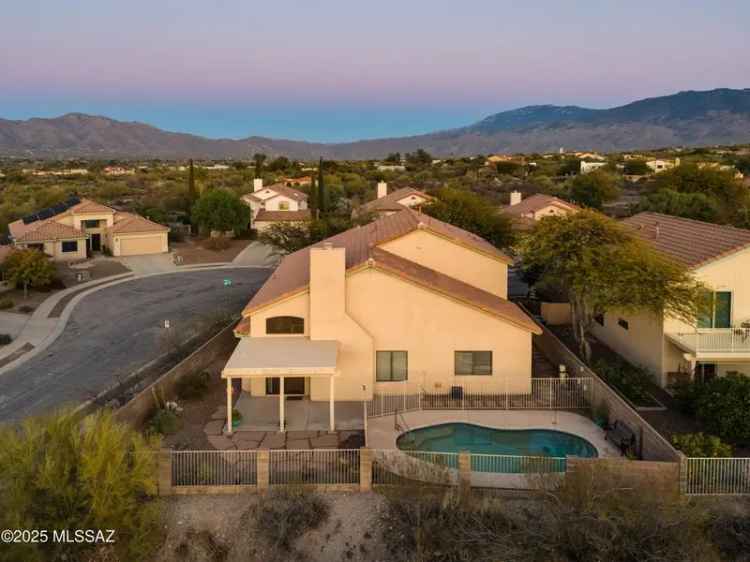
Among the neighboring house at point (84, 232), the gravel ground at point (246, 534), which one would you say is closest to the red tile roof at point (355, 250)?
the gravel ground at point (246, 534)

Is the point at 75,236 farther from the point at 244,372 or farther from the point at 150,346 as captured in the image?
the point at 244,372

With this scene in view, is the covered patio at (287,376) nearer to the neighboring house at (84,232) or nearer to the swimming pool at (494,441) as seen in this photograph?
the swimming pool at (494,441)

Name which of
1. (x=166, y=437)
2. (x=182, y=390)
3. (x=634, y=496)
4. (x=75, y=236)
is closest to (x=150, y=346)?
(x=182, y=390)

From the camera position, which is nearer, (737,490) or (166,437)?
(737,490)

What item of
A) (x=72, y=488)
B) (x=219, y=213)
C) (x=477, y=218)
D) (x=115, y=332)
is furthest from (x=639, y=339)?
(x=219, y=213)

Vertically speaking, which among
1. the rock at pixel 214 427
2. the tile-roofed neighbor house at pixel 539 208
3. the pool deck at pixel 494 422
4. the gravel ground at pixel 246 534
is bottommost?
the gravel ground at pixel 246 534

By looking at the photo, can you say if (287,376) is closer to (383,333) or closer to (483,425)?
(383,333)

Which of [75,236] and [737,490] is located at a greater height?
[75,236]
